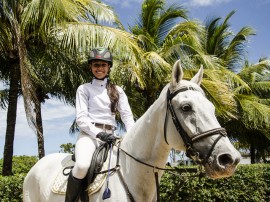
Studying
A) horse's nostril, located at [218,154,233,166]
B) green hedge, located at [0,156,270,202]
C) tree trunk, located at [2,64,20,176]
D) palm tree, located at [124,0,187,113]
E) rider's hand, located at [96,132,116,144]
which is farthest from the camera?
palm tree, located at [124,0,187,113]

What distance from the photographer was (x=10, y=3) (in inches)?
393

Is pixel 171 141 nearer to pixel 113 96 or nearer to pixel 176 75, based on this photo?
pixel 176 75

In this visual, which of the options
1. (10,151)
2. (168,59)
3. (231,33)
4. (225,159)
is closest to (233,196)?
(168,59)

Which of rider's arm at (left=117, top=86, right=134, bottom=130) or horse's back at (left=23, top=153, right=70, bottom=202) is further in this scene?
→ horse's back at (left=23, top=153, right=70, bottom=202)

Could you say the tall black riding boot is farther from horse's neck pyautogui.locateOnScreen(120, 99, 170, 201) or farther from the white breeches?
horse's neck pyautogui.locateOnScreen(120, 99, 170, 201)

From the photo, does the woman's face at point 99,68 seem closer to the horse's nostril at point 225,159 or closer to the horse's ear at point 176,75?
the horse's ear at point 176,75

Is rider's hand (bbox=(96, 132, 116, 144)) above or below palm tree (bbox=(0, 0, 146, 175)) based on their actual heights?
below

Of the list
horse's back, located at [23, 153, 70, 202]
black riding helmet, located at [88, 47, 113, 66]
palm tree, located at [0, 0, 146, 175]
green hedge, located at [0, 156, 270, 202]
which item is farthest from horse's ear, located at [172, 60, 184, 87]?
palm tree, located at [0, 0, 146, 175]

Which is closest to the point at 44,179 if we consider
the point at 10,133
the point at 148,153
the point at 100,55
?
the point at 100,55

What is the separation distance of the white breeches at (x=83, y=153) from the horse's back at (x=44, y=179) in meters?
0.65

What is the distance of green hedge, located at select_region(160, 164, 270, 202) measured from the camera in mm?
8875

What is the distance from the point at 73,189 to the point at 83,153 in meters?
0.33

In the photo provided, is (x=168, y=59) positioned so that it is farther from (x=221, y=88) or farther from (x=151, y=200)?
(x=151, y=200)

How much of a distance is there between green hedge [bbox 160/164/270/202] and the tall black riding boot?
5274mm
